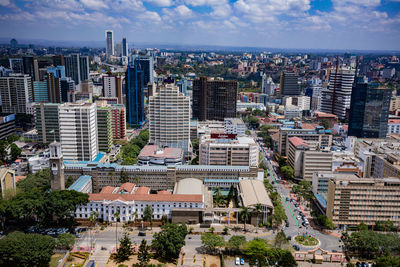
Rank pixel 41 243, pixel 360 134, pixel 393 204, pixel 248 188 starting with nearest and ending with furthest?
pixel 41 243
pixel 393 204
pixel 248 188
pixel 360 134

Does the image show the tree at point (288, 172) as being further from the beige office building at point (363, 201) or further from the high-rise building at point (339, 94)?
the high-rise building at point (339, 94)

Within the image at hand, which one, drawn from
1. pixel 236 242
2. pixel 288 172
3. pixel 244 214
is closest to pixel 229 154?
pixel 288 172

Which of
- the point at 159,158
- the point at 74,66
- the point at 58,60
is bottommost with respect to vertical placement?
the point at 159,158

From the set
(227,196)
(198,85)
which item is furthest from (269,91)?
(227,196)

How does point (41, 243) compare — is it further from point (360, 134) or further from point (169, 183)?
point (360, 134)

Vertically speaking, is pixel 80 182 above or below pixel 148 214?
above

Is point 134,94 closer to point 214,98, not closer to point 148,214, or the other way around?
point 214,98

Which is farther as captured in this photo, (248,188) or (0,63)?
(0,63)
